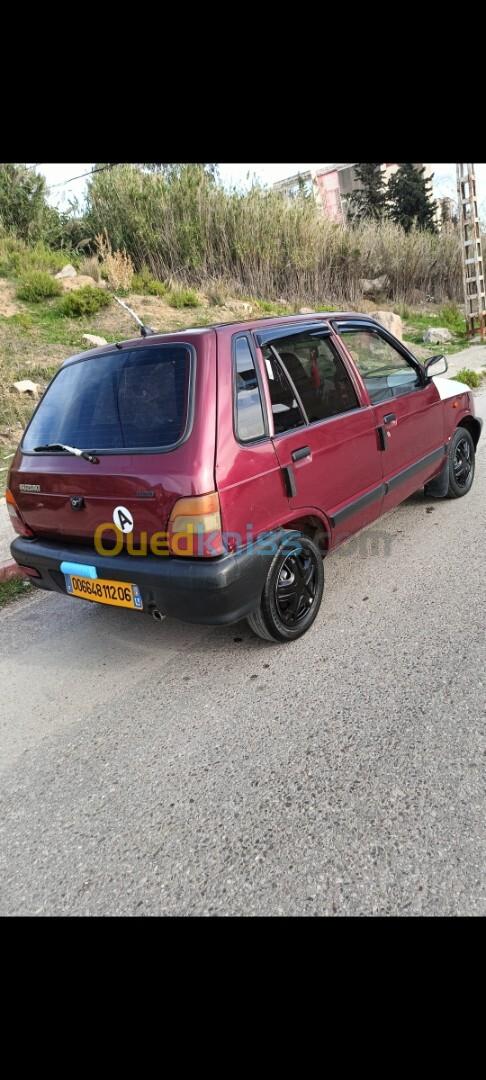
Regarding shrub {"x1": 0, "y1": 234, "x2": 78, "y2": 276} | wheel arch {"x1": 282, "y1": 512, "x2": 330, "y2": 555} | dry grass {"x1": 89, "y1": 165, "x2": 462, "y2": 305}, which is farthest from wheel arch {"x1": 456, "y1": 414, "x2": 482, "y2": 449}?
dry grass {"x1": 89, "y1": 165, "x2": 462, "y2": 305}

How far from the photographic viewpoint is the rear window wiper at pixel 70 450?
2857mm

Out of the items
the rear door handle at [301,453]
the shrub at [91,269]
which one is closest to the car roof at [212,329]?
the rear door handle at [301,453]

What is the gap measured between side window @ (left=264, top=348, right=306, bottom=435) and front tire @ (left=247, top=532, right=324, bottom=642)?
566 millimetres

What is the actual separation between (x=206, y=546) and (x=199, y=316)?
39.1 ft

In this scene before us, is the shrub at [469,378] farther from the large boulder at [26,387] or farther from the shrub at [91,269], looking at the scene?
the shrub at [91,269]

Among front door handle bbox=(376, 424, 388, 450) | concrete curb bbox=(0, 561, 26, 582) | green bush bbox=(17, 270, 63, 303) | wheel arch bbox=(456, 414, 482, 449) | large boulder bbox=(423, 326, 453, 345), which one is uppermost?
green bush bbox=(17, 270, 63, 303)

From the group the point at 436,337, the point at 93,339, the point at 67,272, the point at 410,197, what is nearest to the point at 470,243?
the point at 436,337

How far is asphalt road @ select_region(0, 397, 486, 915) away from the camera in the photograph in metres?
1.90

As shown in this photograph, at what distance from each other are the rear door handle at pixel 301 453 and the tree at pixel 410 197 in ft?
127

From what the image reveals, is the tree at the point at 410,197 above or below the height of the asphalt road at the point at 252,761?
above

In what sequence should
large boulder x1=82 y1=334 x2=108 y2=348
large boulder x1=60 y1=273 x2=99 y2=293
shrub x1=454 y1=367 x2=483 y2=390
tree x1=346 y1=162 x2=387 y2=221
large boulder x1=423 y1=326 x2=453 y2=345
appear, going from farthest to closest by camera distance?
1. tree x1=346 y1=162 x2=387 y2=221
2. large boulder x1=423 y1=326 x2=453 y2=345
3. large boulder x1=60 y1=273 x2=99 y2=293
4. large boulder x1=82 y1=334 x2=108 y2=348
5. shrub x1=454 y1=367 x2=483 y2=390

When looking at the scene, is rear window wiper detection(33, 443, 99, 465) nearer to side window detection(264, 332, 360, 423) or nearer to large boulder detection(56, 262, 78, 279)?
side window detection(264, 332, 360, 423)
